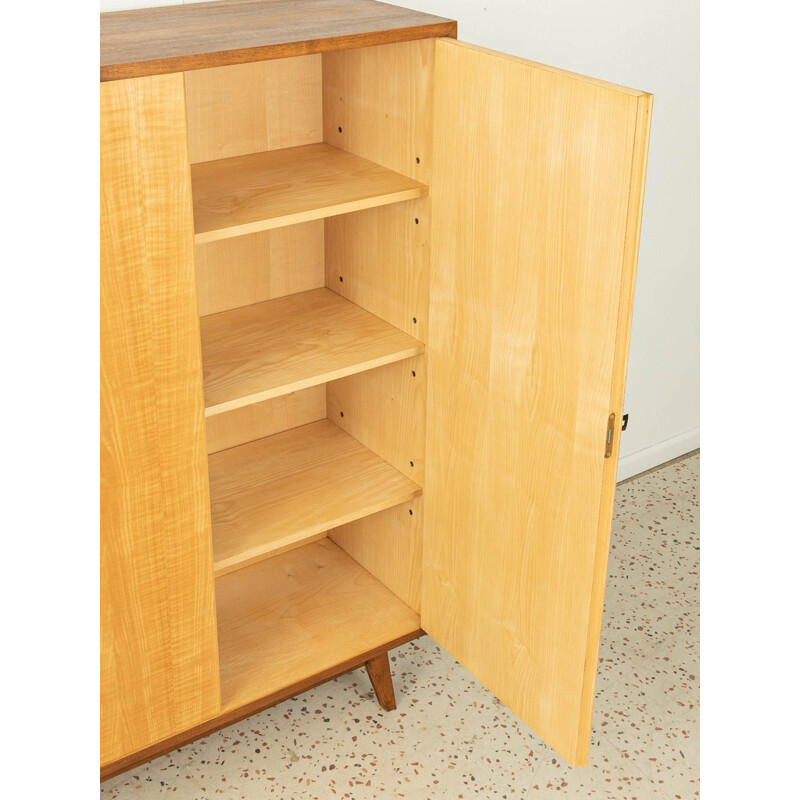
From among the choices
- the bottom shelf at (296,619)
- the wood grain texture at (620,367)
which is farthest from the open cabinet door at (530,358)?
the bottom shelf at (296,619)

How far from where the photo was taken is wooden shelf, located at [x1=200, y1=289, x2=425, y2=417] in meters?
1.71

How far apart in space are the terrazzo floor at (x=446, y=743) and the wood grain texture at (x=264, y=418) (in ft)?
1.96

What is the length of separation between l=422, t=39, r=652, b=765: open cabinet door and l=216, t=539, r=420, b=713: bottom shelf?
0.23 metres

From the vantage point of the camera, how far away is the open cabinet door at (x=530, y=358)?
1.39 m

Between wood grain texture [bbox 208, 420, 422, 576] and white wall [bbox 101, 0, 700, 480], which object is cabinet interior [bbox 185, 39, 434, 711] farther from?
white wall [bbox 101, 0, 700, 480]

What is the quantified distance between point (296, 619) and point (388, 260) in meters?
0.77

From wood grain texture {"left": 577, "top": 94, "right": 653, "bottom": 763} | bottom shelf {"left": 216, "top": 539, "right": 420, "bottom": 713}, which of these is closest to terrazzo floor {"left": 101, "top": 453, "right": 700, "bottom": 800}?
bottom shelf {"left": 216, "top": 539, "right": 420, "bottom": 713}

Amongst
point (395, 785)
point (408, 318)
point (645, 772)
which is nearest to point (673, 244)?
point (408, 318)

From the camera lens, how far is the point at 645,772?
2070 mm

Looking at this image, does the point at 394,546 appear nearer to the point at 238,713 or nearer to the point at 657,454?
the point at 238,713

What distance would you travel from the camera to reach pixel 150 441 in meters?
1.54

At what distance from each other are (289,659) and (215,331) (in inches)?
25.8

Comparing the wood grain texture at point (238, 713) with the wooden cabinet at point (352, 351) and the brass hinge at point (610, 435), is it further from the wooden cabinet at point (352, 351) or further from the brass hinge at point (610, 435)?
the brass hinge at point (610, 435)

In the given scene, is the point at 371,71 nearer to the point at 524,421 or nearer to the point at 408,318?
the point at 408,318
